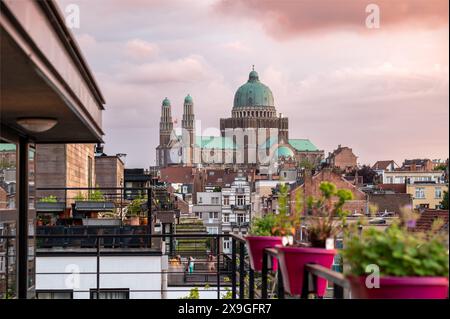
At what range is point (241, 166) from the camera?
95938 mm

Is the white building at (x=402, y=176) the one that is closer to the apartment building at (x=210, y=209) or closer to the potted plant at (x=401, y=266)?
the apartment building at (x=210, y=209)

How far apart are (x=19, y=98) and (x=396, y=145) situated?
10.1 feet

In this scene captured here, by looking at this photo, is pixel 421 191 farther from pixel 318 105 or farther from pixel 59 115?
pixel 59 115

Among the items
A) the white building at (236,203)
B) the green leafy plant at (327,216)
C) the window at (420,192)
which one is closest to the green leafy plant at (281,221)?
the green leafy plant at (327,216)

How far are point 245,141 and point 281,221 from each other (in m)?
75.0

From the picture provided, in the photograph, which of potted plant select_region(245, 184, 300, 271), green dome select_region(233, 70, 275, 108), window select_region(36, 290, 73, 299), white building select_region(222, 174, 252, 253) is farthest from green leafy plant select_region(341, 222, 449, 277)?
green dome select_region(233, 70, 275, 108)

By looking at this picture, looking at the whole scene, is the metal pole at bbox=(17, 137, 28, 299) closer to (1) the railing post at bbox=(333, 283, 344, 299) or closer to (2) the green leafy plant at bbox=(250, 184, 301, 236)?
(2) the green leafy plant at bbox=(250, 184, 301, 236)

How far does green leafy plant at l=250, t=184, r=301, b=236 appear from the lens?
3.78 m

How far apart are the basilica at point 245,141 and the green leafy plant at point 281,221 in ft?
203

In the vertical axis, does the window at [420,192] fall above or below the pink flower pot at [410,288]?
below

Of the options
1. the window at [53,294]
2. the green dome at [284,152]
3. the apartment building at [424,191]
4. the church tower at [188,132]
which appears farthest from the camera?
the church tower at [188,132]

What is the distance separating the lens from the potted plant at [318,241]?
9.73 feet
